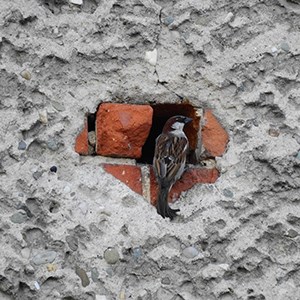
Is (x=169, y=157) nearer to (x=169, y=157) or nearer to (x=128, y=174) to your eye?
(x=169, y=157)

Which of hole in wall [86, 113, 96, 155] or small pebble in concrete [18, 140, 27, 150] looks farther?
hole in wall [86, 113, 96, 155]

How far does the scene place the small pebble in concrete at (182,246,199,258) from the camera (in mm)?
2355

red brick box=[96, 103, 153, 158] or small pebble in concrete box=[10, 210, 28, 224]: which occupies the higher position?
red brick box=[96, 103, 153, 158]

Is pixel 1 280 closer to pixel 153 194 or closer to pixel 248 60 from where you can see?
pixel 153 194

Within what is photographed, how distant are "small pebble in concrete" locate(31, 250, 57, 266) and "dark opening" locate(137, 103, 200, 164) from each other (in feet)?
1.35

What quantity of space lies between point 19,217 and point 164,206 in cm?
39

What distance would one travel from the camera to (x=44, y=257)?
2.29 meters

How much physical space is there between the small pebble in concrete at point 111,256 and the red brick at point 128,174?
19 centimetres

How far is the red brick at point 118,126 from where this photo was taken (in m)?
2.44

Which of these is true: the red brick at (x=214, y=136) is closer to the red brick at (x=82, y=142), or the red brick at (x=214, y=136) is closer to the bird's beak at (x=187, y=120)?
the bird's beak at (x=187, y=120)

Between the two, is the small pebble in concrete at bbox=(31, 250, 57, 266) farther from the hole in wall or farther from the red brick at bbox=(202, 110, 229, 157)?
the red brick at bbox=(202, 110, 229, 157)

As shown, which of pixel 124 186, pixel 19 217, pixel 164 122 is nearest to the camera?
pixel 19 217

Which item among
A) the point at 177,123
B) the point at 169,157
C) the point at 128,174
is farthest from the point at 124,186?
the point at 177,123

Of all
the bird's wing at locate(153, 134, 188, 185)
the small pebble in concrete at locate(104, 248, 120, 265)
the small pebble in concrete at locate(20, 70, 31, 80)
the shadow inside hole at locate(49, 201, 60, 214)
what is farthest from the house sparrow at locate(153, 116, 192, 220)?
the small pebble in concrete at locate(20, 70, 31, 80)
